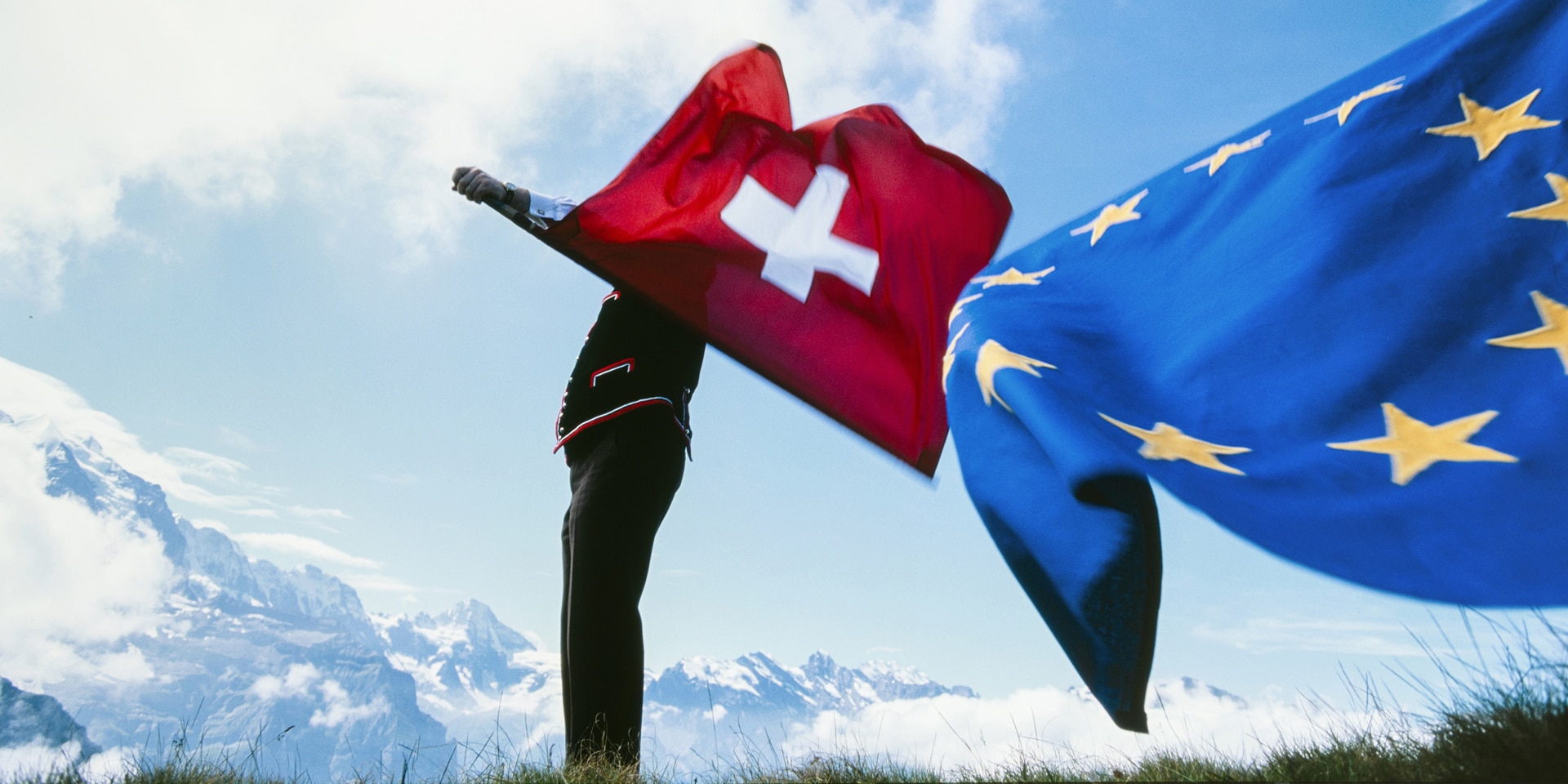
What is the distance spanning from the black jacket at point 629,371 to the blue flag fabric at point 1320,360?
116 centimetres

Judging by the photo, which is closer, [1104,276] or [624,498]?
[624,498]

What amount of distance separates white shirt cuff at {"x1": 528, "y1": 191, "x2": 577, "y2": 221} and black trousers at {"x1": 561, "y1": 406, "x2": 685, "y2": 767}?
1227 millimetres

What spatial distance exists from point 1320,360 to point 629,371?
2695 mm

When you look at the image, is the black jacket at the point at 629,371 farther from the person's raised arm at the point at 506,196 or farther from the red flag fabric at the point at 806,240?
the person's raised arm at the point at 506,196

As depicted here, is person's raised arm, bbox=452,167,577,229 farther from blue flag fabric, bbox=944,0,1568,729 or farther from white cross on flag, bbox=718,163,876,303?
blue flag fabric, bbox=944,0,1568,729

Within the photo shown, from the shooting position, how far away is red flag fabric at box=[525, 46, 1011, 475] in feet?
14.8

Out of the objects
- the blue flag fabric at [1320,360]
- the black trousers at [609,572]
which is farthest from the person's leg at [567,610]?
the blue flag fabric at [1320,360]

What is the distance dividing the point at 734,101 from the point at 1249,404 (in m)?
3.34

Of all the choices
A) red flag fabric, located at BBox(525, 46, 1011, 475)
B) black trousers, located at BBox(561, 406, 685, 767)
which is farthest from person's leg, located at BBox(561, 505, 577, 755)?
red flag fabric, located at BBox(525, 46, 1011, 475)

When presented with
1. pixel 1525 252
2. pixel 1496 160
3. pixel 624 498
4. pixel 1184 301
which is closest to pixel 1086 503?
pixel 1184 301

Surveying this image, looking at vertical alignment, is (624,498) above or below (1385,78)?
below

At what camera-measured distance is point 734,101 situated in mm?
5344

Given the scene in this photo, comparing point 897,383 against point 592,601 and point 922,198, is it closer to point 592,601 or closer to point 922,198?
point 922,198

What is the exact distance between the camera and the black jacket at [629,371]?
3602 mm
